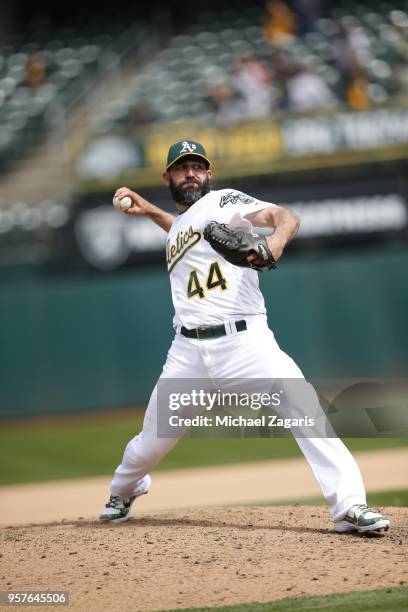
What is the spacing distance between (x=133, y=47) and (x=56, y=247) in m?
6.56

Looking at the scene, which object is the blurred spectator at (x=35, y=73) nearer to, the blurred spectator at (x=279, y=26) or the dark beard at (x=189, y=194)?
the blurred spectator at (x=279, y=26)

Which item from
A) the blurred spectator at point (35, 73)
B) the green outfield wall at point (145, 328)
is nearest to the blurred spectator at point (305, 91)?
the green outfield wall at point (145, 328)

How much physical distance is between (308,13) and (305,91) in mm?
3169

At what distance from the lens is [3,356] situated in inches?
466

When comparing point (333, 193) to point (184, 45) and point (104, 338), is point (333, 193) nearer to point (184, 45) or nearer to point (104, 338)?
point (104, 338)

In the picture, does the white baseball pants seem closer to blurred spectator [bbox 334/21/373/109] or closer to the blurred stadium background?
the blurred stadium background

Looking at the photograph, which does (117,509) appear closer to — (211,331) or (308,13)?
(211,331)

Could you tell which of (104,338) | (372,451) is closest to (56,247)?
(104,338)

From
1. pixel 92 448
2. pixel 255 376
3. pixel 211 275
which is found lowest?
pixel 92 448

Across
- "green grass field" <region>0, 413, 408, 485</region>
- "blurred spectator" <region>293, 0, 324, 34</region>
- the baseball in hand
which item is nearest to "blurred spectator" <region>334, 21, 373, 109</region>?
"blurred spectator" <region>293, 0, 324, 34</region>

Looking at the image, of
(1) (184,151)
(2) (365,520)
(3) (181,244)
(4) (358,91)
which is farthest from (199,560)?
(4) (358,91)

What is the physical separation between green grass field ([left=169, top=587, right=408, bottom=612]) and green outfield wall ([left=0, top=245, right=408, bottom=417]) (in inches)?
320

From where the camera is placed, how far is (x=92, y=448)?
9.87 m

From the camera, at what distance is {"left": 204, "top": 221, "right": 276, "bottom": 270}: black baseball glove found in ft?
13.0
